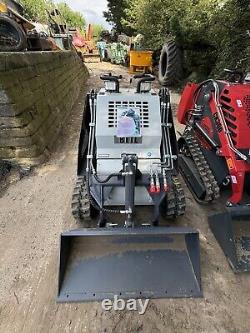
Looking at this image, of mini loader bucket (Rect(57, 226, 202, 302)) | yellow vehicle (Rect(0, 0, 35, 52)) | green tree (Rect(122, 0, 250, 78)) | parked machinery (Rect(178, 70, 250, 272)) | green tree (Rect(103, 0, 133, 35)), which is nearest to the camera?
mini loader bucket (Rect(57, 226, 202, 302))

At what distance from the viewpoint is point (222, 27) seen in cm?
818

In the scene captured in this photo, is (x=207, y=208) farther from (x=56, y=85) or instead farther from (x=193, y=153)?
(x=56, y=85)

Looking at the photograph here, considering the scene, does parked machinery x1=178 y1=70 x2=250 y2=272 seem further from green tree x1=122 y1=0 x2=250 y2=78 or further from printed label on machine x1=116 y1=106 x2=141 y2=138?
green tree x1=122 y1=0 x2=250 y2=78

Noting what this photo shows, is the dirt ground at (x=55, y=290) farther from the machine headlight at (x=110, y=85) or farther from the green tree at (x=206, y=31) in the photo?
the green tree at (x=206, y=31)

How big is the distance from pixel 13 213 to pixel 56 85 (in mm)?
4023

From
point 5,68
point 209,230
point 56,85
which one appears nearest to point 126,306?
point 209,230

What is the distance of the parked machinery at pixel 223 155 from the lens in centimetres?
292

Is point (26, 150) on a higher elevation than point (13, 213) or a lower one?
higher

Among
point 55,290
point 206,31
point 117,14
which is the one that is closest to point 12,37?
point 55,290

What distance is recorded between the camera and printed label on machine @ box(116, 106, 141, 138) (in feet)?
10.4

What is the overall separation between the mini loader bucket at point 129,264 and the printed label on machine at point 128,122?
106 centimetres

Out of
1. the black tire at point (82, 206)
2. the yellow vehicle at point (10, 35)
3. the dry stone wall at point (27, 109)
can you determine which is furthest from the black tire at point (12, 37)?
the black tire at point (82, 206)

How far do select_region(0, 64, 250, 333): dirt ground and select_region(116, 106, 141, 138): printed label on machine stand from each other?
1.18 meters

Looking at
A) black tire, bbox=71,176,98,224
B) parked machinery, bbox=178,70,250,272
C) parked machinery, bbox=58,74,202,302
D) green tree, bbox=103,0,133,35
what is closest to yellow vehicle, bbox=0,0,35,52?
parked machinery, bbox=58,74,202,302
